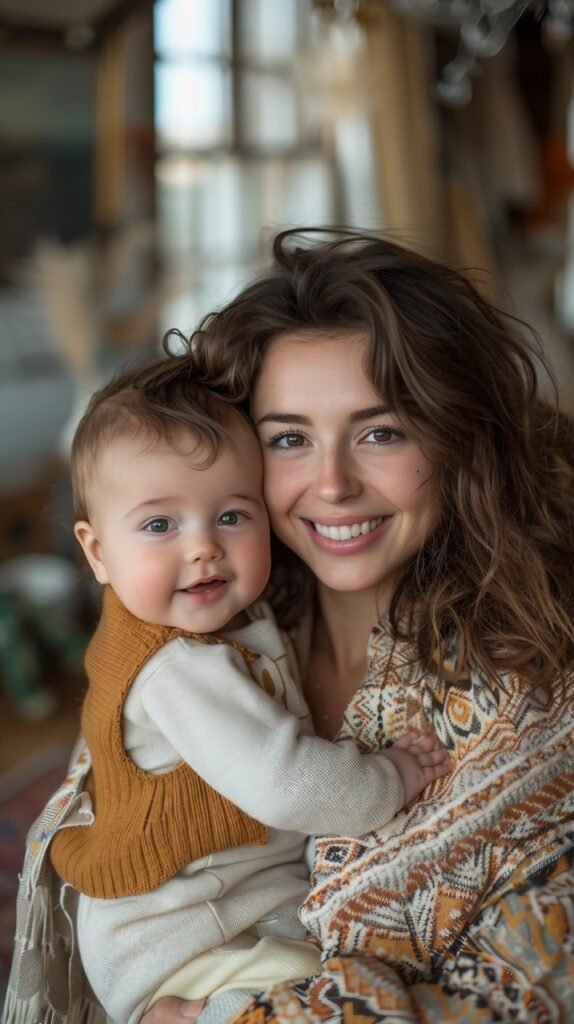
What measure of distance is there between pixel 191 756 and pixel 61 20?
4.75 m

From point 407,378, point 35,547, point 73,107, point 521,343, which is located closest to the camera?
point 407,378

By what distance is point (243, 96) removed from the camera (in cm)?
571

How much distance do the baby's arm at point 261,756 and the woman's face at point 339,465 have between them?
0.70 ft

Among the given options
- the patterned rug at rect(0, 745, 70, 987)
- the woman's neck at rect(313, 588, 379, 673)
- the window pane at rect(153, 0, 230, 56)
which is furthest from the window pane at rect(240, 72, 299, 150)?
the woman's neck at rect(313, 588, 379, 673)

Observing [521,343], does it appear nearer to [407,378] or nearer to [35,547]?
[407,378]

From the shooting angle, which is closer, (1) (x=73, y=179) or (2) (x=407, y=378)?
(2) (x=407, y=378)

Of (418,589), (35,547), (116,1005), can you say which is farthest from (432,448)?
(35,547)

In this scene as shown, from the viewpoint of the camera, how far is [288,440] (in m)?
1.35

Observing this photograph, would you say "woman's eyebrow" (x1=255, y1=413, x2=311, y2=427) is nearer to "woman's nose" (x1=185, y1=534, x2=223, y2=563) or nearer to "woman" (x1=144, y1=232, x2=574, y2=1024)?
"woman" (x1=144, y1=232, x2=574, y2=1024)

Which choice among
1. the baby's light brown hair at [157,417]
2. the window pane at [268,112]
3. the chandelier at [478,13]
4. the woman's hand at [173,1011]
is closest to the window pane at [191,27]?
the window pane at [268,112]

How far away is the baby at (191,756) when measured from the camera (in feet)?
3.84

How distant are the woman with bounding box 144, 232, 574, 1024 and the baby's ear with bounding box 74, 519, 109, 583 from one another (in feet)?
0.77

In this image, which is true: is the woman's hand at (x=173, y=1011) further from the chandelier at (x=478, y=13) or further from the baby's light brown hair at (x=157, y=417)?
the chandelier at (x=478, y=13)

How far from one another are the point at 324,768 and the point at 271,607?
404 millimetres
